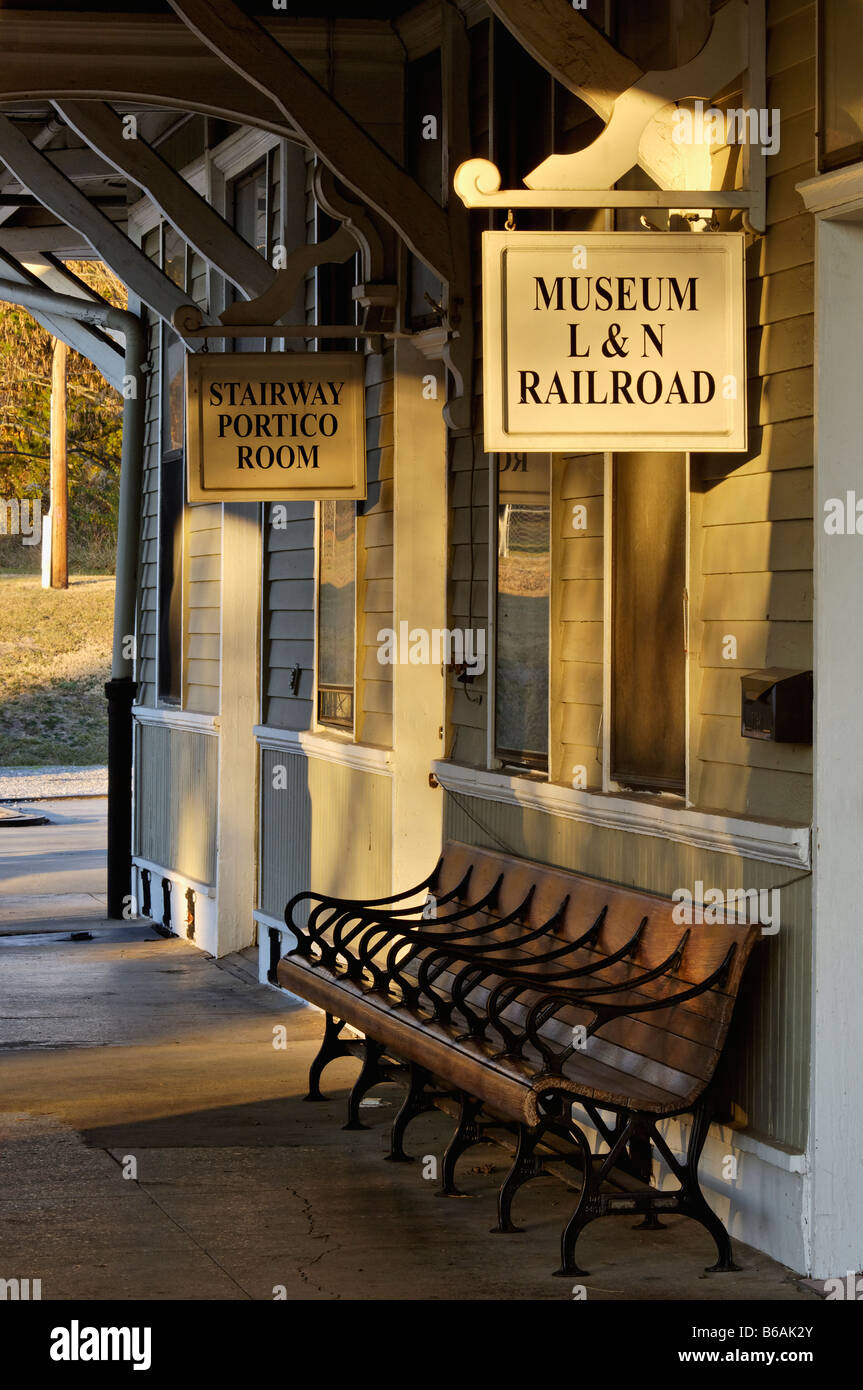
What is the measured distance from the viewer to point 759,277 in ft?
17.6

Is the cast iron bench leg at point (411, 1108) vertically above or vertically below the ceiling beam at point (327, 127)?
below

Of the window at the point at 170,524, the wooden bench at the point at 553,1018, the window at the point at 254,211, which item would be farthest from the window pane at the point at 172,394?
the wooden bench at the point at 553,1018

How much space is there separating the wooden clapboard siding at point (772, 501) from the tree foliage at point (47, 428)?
34.5 meters

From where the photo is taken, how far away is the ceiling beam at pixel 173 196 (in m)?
9.24

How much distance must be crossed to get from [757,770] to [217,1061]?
12.3ft

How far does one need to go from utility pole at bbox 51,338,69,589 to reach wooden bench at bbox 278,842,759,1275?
29723 mm

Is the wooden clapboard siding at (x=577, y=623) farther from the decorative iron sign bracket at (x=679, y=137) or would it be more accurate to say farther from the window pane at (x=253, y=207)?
the window pane at (x=253, y=207)

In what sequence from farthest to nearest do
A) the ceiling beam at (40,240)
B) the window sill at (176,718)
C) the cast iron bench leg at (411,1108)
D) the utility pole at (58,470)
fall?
the utility pole at (58,470) → the ceiling beam at (40,240) → the window sill at (176,718) → the cast iron bench leg at (411,1108)

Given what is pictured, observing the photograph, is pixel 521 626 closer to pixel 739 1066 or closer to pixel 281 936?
pixel 739 1066

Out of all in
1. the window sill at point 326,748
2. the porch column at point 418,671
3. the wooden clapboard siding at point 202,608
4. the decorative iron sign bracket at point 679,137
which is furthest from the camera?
the wooden clapboard siding at point 202,608

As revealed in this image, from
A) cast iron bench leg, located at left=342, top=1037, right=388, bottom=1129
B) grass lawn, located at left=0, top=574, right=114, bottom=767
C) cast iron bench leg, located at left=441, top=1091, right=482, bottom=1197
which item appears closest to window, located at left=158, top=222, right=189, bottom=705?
cast iron bench leg, located at left=342, top=1037, right=388, bottom=1129

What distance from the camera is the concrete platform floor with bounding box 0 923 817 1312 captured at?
5.07 meters

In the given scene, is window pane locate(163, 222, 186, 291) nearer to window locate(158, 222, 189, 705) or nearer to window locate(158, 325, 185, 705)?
window locate(158, 222, 189, 705)
